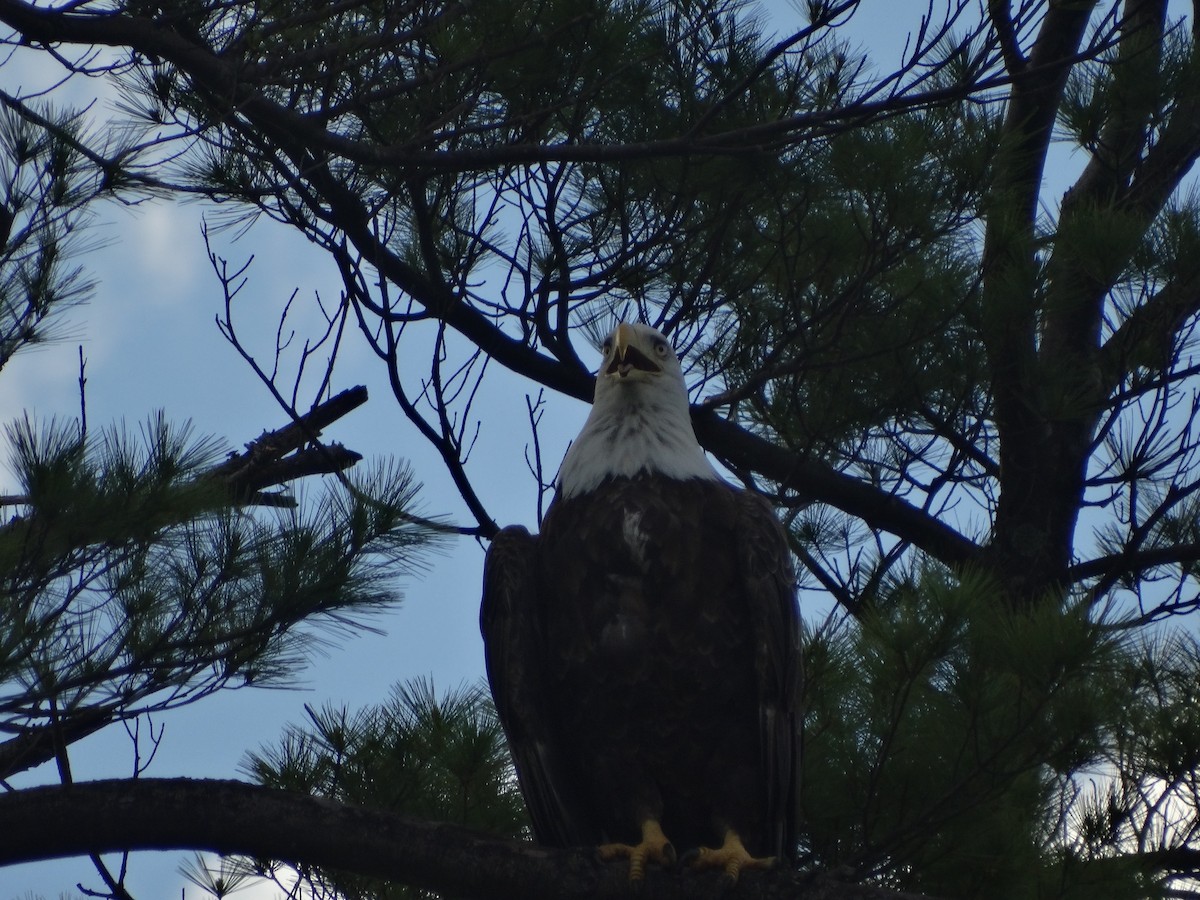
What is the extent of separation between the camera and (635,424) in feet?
11.6

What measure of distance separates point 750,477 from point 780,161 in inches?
42.0

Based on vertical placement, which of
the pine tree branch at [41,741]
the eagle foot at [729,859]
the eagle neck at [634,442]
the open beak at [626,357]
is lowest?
the eagle foot at [729,859]

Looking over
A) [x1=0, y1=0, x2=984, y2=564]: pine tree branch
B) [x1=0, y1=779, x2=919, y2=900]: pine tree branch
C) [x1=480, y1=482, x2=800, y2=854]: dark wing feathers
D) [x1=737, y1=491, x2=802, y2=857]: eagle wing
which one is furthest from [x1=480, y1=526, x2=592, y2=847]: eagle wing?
[x1=0, y1=779, x2=919, y2=900]: pine tree branch

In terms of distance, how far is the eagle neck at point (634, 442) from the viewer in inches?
136

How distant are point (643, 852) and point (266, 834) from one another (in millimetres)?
806

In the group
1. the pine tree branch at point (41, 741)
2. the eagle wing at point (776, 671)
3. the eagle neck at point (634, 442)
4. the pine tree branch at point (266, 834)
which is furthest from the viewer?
the eagle neck at point (634, 442)

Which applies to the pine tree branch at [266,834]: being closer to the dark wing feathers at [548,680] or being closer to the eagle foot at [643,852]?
the eagle foot at [643,852]

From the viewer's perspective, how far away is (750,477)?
14.4ft

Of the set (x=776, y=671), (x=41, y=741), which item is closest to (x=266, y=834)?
(x=41, y=741)

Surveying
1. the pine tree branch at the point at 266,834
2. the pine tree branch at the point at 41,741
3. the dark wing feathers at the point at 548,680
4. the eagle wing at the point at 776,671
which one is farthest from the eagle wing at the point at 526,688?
the pine tree branch at the point at 41,741

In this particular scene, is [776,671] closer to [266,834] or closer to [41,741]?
[266,834]

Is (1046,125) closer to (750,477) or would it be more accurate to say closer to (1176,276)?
(1176,276)

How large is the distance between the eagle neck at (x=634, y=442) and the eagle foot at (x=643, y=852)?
811 millimetres

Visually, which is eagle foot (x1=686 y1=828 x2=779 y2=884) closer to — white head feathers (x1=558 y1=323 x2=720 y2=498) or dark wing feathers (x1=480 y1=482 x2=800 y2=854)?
dark wing feathers (x1=480 y1=482 x2=800 y2=854)
